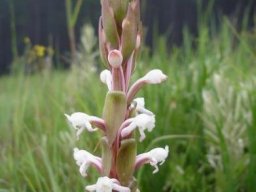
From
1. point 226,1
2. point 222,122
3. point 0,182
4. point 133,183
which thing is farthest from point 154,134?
point 226,1

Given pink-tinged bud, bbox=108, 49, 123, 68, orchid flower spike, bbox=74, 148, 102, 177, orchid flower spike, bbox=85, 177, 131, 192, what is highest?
pink-tinged bud, bbox=108, 49, 123, 68

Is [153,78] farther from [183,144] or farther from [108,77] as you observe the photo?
[183,144]

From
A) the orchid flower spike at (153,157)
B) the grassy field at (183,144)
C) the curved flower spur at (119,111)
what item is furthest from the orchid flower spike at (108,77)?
the grassy field at (183,144)

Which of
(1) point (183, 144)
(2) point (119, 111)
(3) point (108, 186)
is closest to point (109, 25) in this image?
(2) point (119, 111)

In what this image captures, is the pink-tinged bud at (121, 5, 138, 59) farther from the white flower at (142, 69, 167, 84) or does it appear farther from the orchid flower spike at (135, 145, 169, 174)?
the orchid flower spike at (135, 145, 169, 174)

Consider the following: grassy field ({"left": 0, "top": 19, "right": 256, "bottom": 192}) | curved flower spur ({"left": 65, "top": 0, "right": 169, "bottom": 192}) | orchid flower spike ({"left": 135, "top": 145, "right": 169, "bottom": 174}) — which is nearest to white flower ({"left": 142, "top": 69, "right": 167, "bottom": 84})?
curved flower spur ({"left": 65, "top": 0, "right": 169, "bottom": 192})

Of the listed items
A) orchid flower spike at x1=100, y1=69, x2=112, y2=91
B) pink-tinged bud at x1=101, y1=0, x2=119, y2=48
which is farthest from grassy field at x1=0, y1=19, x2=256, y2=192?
pink-tinged bud at x1=101, y1=0, x2=119, y2=48

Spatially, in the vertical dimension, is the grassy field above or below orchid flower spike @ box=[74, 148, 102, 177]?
above

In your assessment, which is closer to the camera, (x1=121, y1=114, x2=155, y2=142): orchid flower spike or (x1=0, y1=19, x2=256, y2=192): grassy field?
(x1=121, y1=114, x2=155, y2=142): orchid flower spike

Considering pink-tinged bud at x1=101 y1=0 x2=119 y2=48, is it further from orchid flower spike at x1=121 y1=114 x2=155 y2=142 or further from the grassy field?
the grassy field

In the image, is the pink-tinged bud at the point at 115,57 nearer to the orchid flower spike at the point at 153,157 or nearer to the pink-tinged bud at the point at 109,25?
the pink-tinged bud at the point at 109,25
